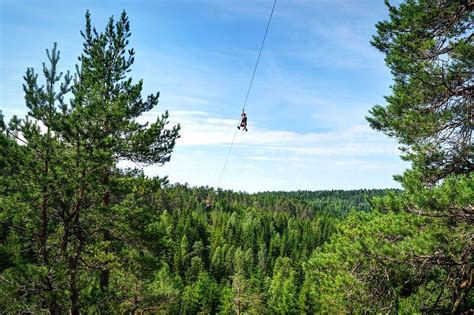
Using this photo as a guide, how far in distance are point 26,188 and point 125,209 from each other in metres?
2.94

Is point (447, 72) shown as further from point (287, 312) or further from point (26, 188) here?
point (287, 312)

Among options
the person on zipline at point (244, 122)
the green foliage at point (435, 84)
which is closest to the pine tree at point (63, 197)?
the person on zipline at point (244, 122)

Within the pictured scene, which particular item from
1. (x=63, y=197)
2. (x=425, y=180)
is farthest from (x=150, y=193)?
(x=425, y=180)

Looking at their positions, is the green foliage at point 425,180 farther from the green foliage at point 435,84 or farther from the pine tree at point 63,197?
the pine tree at point 63,197

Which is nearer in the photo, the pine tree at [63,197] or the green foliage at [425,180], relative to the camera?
the green foliage at [425,180]

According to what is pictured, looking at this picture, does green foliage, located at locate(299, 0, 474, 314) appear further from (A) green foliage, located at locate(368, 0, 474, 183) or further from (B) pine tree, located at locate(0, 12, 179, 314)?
(B) pine tree, located at locate(0, 12, 179, 314)

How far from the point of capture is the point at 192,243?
7375 cm

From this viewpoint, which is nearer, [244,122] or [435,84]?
[435,84]

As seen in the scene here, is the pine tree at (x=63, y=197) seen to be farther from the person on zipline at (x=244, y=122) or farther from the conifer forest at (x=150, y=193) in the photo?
the person on zipline at (x=244, y=122)

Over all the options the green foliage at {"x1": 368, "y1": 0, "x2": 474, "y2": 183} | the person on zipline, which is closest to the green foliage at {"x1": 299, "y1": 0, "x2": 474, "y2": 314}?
the green foliage at {"x1": 368, "y1": 0, "x2": 474, "y2": 183}

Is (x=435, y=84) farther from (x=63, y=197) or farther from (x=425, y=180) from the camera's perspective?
(x=63, y=197)

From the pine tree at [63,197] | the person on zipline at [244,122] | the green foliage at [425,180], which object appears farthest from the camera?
the person on zipline at [244,122]

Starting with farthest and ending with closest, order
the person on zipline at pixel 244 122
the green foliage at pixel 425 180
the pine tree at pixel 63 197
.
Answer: the person on zipline at pixel 244 122
the pine tree at pixel 63 197
the green foliage at pixel 425 180

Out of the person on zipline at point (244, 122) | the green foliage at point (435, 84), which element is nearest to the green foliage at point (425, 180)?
the green foliage at point (435, 84)
